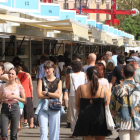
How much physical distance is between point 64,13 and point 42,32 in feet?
16.8

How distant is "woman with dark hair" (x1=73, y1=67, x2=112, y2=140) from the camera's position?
4871mm

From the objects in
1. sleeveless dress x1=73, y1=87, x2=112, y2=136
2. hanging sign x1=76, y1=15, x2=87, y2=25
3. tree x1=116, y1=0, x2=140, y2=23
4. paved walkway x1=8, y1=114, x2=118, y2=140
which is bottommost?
paved walkway x1=8, y1=114, x2=118, y2=140

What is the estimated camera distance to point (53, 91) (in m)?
5.74

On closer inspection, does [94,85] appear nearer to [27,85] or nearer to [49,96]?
[49,96]

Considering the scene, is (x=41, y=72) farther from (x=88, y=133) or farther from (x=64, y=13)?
(x=64, y=13)

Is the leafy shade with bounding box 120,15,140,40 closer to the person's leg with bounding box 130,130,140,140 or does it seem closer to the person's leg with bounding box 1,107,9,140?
the person's leg with bounding box 1,107,9,140

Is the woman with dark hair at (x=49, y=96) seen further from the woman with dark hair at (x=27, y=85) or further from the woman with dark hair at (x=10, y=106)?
the woman with dark hair at (x=27, y=85)

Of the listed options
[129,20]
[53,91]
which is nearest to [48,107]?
[53,91]

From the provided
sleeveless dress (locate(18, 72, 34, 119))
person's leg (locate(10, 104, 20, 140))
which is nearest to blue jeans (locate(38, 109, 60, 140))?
person's leg (locate(10, 104, 20, 140))

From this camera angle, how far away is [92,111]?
16.0 ft

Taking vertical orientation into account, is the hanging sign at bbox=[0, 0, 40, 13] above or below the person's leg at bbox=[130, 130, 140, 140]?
above

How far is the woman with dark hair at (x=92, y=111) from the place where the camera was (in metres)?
4.87

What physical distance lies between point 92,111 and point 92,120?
0.12 meters

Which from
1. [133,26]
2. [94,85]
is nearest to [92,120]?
[94,85]
